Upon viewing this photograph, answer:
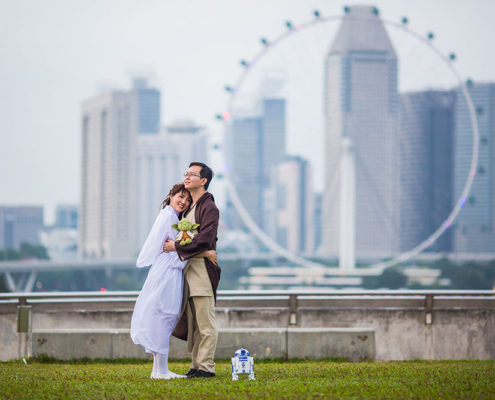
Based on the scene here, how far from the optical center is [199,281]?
828 centimetres

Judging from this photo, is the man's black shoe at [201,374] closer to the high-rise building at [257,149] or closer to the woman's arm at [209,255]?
the woman's arm at [209,255]

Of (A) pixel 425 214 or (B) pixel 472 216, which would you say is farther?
(B) pixel 472 216

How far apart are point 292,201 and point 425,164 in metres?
20.6

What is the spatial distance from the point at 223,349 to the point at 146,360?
2.98 ft

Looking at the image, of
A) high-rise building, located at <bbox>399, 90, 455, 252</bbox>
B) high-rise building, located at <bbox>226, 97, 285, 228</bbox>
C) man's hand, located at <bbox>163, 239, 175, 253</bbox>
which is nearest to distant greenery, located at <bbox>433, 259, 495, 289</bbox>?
high-rise building, located at <bbox>399, 90, 455, 252</bbox>

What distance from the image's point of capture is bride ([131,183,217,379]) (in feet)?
26.9

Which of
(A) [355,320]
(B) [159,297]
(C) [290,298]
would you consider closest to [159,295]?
(B) [159,297]

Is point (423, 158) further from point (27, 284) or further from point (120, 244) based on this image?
point (120, 244)

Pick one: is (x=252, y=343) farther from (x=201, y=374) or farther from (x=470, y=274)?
(x=470, y=274)

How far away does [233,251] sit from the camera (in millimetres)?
148000

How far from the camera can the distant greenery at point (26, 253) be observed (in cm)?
14512

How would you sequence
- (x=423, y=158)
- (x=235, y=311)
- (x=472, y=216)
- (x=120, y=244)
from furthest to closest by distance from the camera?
1. (x=120, y=244)
2. (x=472, y=216)
3. (x=423, y=158)
4. (x=235, y=311)

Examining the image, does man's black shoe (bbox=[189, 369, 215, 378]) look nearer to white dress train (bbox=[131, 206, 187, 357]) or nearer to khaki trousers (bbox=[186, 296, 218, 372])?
khaki trousers (bbox=[186, 296, 218, 372])

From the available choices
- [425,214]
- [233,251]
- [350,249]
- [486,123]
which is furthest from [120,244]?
[350,249]
